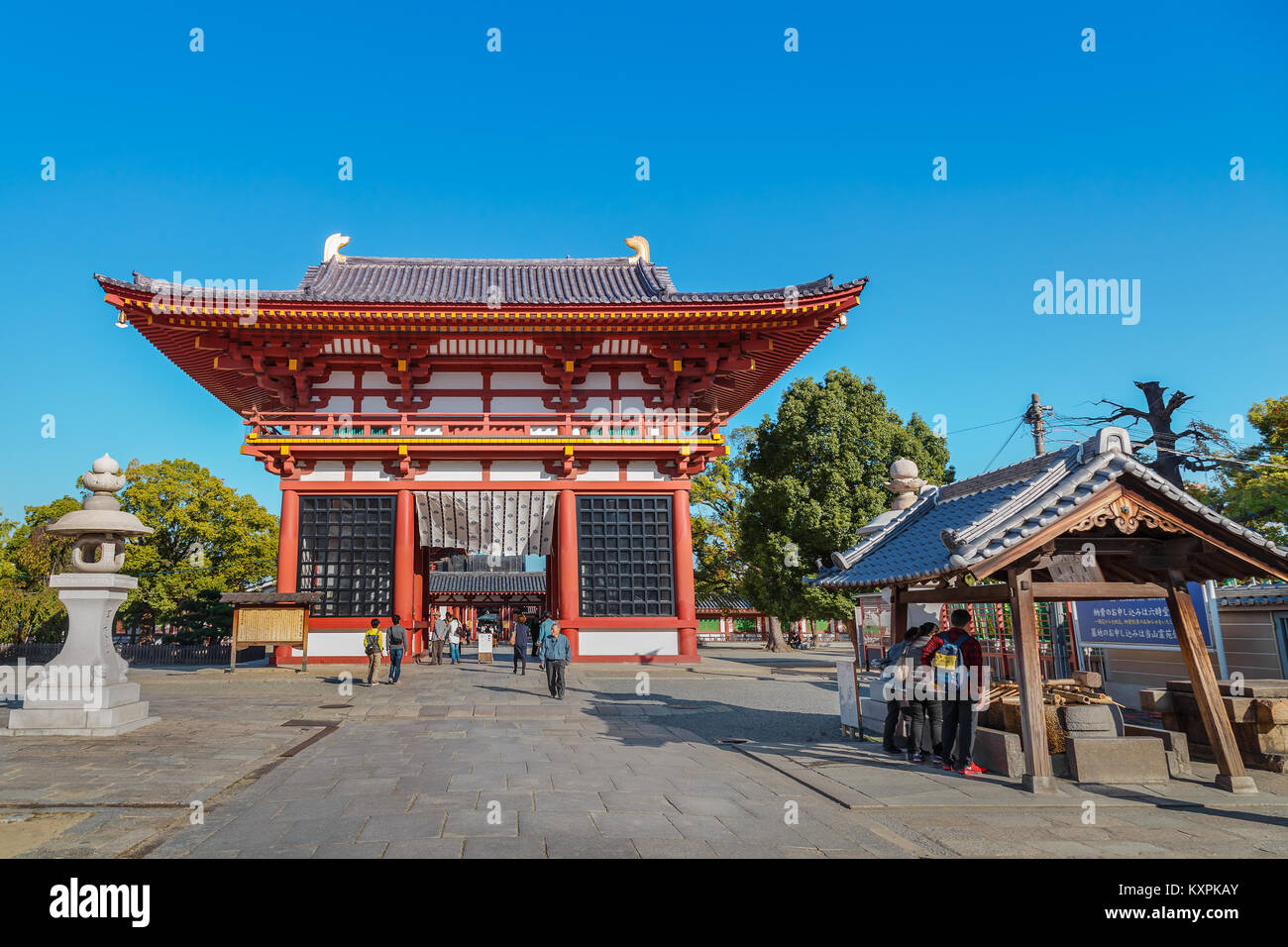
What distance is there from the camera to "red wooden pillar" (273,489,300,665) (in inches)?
722

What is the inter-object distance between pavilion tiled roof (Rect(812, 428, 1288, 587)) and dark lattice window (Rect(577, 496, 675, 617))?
36.8ft

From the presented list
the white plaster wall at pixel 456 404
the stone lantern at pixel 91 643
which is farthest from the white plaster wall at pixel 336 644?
the stone lantern at pixel 91 643

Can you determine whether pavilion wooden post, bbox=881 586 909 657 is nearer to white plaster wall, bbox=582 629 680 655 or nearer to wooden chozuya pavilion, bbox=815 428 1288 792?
wooden chozuya pavilion, bbox=815 428 1288 792

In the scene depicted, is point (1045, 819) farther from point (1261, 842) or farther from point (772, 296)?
point (772, 296)

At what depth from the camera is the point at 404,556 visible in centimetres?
1900

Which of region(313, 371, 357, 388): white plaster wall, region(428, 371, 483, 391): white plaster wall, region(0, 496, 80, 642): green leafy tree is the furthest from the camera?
region(0, 496, 80, 642): green leafy tree

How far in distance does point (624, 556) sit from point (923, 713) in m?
12.3

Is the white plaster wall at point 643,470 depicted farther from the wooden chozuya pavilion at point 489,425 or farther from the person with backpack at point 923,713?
the person with backpack at point 923,713

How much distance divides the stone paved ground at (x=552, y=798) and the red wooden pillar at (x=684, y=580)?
827cm

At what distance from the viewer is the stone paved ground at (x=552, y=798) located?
196 inches

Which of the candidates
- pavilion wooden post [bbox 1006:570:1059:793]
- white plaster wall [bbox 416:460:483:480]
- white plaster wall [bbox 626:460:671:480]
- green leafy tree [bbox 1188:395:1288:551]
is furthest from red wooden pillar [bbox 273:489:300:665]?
green leafy tree [bbox 1188:395:1288:551]

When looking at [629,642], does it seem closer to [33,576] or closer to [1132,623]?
[1132,623]

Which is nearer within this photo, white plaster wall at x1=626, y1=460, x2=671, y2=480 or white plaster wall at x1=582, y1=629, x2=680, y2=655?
white plaster wall at x1=582, y1=629, x2=680, y2=655
